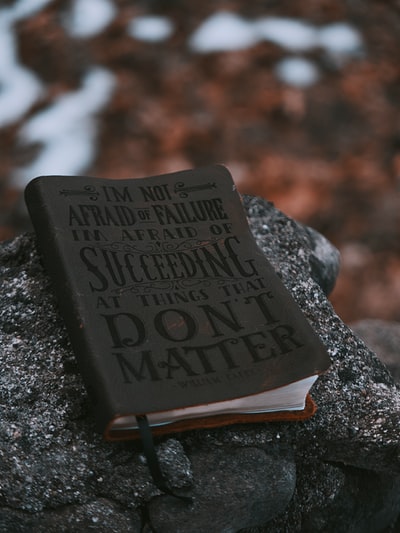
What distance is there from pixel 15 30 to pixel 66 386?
145 cm

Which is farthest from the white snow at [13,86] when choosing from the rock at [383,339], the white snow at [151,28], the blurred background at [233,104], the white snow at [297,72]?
the rock at [383,339]

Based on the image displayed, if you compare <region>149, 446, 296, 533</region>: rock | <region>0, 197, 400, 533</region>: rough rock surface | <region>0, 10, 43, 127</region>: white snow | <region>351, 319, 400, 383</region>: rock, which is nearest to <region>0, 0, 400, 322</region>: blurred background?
<region>0, 10, 43, 127</region>: white snow

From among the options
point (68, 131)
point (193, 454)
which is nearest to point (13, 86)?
point (68, 131)

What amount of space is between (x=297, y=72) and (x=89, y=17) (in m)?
0.54

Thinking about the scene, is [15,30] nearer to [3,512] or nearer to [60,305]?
[60,305]

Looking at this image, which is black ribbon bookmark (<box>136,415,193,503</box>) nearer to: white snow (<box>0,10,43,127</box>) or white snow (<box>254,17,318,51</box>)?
white snow (<box>0,10,43,127</box>)

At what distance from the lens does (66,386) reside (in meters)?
0.67

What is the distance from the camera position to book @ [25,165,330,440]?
62 cm

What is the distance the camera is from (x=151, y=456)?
60 centimetres

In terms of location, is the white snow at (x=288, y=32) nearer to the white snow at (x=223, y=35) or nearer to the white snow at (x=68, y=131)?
the white snow at (x=223, y=35)

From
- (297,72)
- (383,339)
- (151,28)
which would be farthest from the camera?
(151,28)

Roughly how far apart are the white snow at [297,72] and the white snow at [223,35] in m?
0.11

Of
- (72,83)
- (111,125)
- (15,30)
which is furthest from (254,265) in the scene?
(15,30)

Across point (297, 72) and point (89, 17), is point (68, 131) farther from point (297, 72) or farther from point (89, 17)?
point (297, 72)
